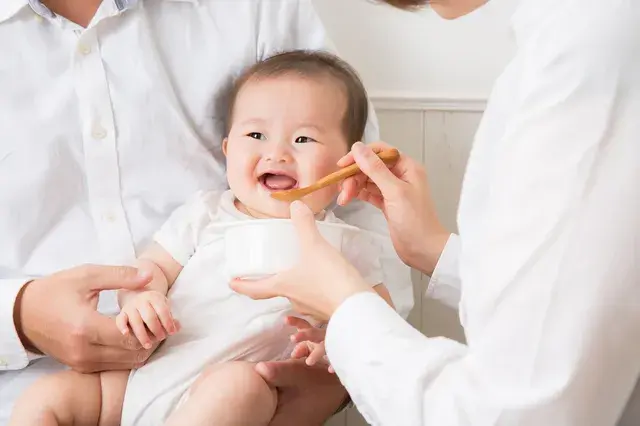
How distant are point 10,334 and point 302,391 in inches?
18.1

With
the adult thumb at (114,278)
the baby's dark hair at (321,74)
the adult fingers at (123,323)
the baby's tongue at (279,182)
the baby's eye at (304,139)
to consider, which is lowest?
the adult fingers at (123,323)

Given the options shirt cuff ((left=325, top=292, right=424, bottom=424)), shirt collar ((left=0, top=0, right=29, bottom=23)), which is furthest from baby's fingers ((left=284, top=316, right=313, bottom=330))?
shirt collar ((left=0, top=0, right=29, bottom=23))

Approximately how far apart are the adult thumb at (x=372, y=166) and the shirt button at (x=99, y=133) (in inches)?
19.4

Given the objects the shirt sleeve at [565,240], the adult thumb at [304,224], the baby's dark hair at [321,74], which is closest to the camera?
the shirt sleeve at [565,240]

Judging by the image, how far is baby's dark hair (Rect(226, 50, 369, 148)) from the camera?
3.96 ft

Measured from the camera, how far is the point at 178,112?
125 centimetres

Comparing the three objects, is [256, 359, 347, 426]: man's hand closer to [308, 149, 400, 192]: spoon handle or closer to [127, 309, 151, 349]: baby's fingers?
[127, 309, 151, 349]: baby's fingers

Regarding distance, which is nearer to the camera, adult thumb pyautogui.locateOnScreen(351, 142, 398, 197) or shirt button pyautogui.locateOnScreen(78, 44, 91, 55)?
adult thumb pyautogui.locateOnScreen(351, 142, 398, 197)

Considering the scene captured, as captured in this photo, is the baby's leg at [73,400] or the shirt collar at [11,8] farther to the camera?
the shirt collar at [11,8]

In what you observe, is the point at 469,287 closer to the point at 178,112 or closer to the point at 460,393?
the point at 460,393

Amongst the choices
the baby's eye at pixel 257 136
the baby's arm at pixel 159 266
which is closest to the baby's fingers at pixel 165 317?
→ the baby's arm at pixel 159 266

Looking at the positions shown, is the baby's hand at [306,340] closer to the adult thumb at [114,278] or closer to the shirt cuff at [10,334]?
the adult thumb at [114,278]

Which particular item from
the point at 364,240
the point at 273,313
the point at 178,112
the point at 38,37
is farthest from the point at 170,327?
the point at 38,37

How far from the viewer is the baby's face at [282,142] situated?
1127 mm
